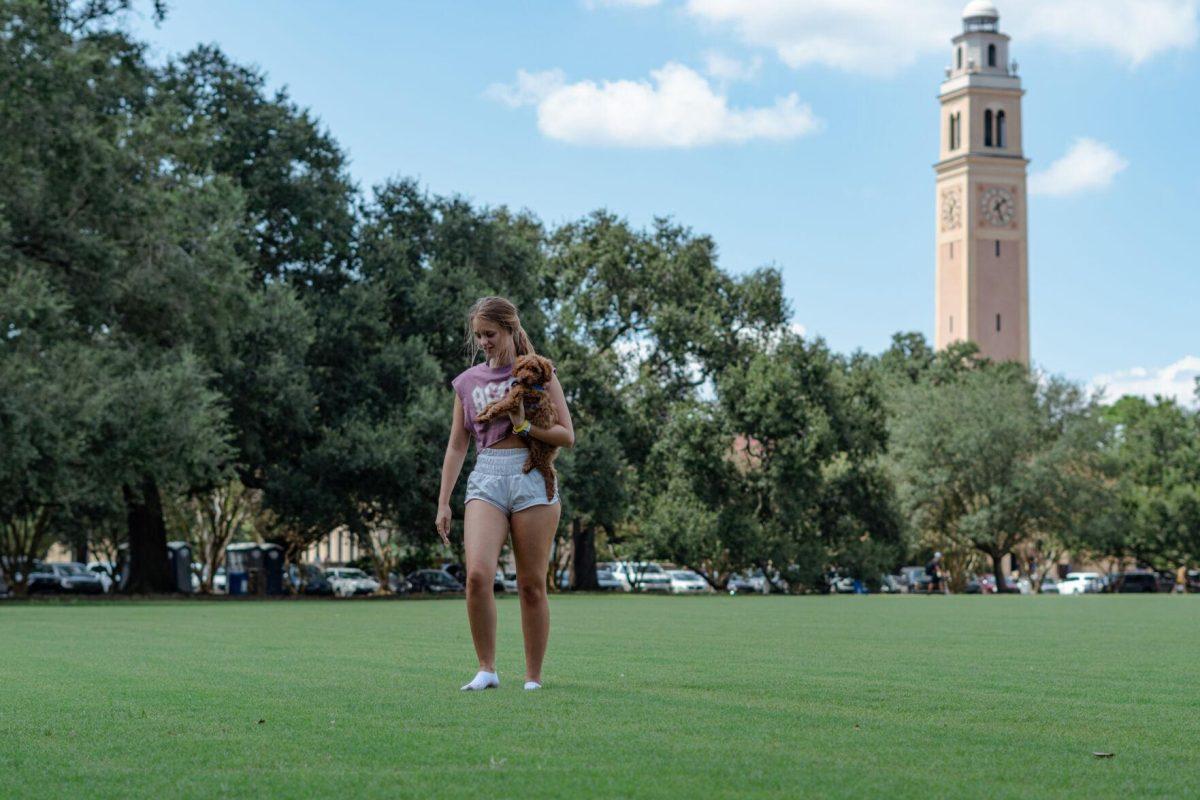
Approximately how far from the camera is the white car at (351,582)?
7413cm

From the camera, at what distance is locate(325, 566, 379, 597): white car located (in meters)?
74.1

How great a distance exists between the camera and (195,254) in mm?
38281

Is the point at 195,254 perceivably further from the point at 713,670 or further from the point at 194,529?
the point at 194,529

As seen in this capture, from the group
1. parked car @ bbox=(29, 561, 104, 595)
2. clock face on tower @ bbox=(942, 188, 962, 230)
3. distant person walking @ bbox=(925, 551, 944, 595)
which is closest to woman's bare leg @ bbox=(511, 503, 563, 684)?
parked car @ bbox=(29, 561, 104, 595)

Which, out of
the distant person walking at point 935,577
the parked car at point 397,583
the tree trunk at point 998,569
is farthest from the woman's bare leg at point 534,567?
the distant person walking at point 935,577

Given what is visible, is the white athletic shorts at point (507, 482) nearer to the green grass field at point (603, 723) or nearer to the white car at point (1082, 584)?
the green grass field at point (603, 723)

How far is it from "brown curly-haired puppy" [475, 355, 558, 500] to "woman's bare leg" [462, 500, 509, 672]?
324mm

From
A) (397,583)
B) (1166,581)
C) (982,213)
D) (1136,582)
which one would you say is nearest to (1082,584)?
(1166,581)

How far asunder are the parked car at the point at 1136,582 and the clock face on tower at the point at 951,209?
57260 millimetres

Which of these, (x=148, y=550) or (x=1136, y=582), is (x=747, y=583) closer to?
(x=1136, y=582)

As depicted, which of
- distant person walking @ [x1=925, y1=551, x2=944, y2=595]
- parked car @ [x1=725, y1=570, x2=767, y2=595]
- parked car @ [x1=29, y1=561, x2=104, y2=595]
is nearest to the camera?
parked car @ [x1=29, y1=561, x2=104, y2=595]

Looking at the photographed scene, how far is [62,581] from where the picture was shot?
73812mm

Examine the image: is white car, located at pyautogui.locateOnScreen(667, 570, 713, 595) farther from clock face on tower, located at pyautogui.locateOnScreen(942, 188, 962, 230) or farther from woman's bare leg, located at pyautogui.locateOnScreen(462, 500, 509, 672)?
woman's bare leg, located at pyautogui.locateOnScreen(462, 500, 509, 672)

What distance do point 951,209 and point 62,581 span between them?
278ft
